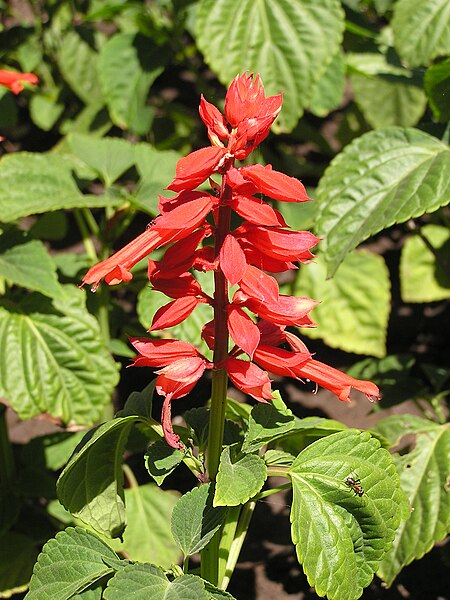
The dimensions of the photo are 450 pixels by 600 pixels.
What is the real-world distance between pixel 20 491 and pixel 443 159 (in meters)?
1.20

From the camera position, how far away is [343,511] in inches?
43.5

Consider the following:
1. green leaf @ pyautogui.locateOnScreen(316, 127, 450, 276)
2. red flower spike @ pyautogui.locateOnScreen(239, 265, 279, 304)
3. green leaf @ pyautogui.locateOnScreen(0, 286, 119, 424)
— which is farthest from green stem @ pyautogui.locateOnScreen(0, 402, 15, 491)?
red flower spike @ pyautogui.locateOnScreen(239, 265, 279, 304)

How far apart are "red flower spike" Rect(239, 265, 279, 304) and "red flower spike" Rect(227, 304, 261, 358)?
3cm

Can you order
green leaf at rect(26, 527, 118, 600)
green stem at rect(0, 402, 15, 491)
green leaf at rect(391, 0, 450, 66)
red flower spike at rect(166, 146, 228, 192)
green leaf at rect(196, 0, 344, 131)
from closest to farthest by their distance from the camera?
red flower spike at rect(166, 146, 228, 192), green leaf at rect(26, 527, 118, 600), green stem at rect(0, 402, 15, 491), green leaf at rect(196, 0, 344, 131), green leaf at rect(391, 0, 450, 66)

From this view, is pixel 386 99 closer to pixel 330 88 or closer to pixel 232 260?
pixel 330 88

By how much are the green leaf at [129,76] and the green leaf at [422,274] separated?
983 millimetres

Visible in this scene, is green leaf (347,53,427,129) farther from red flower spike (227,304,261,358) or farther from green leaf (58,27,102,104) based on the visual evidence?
red flower spike (227,304,261,358)

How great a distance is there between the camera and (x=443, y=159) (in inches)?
64.4

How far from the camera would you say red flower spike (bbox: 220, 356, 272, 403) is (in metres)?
1.00

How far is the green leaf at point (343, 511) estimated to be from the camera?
1068mm

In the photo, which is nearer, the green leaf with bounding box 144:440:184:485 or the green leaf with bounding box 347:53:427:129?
the green leaf with bounding box 144:440:184:485

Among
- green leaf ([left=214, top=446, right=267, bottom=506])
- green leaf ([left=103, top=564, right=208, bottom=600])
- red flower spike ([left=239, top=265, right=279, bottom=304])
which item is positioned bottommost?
green leaf ([left=103, top=564, right=208, bottom=600])

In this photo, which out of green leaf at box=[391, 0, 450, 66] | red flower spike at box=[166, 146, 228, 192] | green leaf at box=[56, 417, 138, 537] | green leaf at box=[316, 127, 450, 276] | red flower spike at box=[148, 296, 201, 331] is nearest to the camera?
red flower spike at box=[166, 146, 228, 192]

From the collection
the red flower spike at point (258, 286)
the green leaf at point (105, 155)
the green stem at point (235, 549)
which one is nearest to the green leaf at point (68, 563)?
the green stem at point (235, 549)
